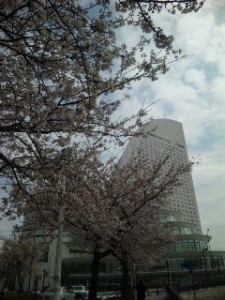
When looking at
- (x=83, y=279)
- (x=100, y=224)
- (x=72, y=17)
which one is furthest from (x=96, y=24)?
(x=83, y=279)

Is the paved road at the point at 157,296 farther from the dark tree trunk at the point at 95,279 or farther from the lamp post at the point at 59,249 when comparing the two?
the lamp post at the point at 59,249

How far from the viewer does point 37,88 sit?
8.66m

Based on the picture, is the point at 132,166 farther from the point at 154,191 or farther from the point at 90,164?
the point at 90,164

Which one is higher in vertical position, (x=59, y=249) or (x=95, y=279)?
(x=59, y=249)

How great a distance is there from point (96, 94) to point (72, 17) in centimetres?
235

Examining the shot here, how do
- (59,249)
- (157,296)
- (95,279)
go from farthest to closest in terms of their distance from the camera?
1. (157,296)
2. (95,279)
3. (59,249)

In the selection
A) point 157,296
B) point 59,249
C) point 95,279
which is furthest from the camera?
point 157,296

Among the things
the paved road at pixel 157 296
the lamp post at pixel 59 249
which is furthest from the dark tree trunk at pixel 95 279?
the paved road at pixel 157 296

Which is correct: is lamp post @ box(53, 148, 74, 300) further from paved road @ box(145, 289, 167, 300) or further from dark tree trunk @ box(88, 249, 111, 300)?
paved road @ box(145, 289, 167, 300)

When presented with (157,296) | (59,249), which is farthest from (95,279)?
(157,296)

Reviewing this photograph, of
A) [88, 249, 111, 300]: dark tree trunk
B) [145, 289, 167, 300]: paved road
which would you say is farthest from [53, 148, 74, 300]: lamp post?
[145, 289, 167, 300]: paved road

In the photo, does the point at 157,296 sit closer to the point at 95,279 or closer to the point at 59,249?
the point at 95,279

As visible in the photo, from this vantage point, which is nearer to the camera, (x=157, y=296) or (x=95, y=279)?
(x=95, y=279)

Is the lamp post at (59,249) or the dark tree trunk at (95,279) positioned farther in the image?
the dark tree trunk at (95,279)
